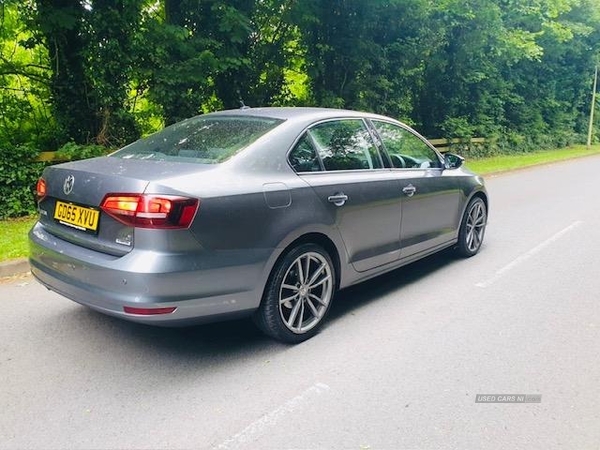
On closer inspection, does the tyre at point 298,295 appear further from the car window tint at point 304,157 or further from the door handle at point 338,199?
the car window tint at point 304,157

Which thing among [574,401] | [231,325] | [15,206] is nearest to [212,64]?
[15,206]

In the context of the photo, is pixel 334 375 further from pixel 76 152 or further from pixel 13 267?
pixel 76 152

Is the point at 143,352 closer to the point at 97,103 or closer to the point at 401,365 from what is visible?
the point at 401,365

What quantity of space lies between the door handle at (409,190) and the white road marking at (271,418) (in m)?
2.12

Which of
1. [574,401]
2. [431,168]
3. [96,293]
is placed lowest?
[574,401]

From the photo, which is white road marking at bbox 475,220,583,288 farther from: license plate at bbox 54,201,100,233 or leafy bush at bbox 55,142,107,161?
leafy bush at bbox 55,142,107,161

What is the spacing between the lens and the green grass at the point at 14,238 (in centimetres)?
555

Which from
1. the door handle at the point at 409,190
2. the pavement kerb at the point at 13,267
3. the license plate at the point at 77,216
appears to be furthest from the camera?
the pavement kerb at the point at 13,267

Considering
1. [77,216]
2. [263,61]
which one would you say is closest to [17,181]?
[77,216]

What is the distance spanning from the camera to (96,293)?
10.3 ft

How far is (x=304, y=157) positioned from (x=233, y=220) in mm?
933

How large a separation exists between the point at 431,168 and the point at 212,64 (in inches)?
273

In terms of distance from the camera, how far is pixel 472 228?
6055mm

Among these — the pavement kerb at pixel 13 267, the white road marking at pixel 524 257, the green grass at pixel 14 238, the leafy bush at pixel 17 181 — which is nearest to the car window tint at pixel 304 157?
the white road marking at pixel 524 257
